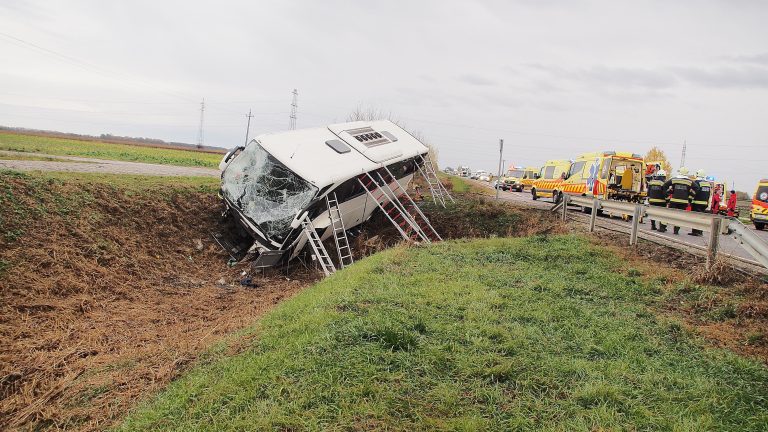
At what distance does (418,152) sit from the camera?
635 inches

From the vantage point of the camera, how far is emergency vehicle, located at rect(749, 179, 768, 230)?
16.7 metres

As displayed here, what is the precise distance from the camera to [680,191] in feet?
42.5

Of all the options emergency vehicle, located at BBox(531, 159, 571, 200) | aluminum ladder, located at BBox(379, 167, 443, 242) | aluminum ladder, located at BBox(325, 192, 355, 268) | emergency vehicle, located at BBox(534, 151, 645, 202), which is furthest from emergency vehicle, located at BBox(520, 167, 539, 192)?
aluminum ladder, located at BBox(325, 192, 355, 268)

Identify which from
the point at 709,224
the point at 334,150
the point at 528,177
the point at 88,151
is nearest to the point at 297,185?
the point at 334,150

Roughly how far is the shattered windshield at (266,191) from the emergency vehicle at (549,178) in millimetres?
16481

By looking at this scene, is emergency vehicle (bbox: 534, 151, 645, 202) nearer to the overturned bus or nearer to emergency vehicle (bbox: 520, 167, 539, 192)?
the overturned bus

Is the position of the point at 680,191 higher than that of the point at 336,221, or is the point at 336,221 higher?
the point at 680,191

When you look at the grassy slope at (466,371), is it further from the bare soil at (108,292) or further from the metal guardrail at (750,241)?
the metal guardrail at (750,241)

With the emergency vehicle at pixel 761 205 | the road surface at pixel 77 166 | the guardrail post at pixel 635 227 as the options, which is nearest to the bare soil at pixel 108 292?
the guardrail post at pixel 635 227

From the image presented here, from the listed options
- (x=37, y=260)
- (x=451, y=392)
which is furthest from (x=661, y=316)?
(x=37, y=260)

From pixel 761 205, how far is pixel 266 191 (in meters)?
17.1

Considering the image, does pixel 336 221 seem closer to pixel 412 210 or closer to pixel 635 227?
pixel 412 210

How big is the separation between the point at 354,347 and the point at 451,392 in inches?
42.0

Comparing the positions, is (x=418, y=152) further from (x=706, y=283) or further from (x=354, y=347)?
(x=354, y=347)
